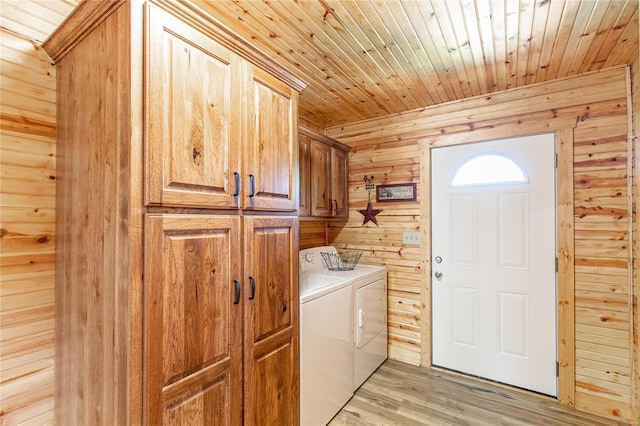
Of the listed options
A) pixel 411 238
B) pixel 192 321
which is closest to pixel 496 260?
pixel 411 238

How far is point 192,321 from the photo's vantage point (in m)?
1.17

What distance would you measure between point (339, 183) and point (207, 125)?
198 centimetres

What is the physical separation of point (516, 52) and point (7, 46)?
267cm

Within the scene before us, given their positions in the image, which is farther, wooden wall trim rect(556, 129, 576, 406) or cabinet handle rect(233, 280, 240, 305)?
wooden wall trim rect(556, 129, 576, 406)

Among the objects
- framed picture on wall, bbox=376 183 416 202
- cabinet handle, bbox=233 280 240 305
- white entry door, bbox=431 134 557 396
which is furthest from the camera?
framed picture on wall, bbox=376 183 416 202

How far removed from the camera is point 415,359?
9.50ft

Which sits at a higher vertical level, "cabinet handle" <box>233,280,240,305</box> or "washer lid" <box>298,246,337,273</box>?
"cabinet handle" <box>233,280,240,305</box>

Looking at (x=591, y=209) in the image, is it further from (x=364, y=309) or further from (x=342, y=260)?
(x=342, y=260)

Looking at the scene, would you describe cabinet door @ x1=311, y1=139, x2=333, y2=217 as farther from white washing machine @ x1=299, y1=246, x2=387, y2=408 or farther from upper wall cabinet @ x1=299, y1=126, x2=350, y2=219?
white washing machine @ x1=299, y1=246, x2=387, y2=408

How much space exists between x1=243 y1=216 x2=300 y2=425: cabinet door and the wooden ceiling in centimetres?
110

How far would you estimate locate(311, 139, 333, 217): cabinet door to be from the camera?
2701 mm

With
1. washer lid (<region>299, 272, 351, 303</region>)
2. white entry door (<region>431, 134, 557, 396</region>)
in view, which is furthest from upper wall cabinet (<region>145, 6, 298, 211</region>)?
white entry door (<region>431, 134, 557, 396</region>)

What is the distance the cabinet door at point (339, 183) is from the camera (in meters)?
2.99

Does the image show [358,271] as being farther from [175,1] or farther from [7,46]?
[7,46]
